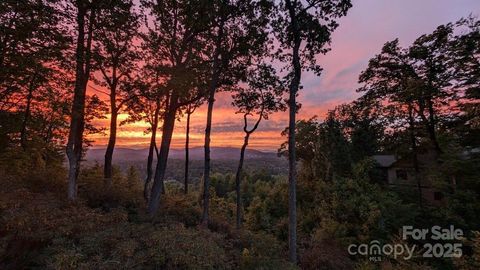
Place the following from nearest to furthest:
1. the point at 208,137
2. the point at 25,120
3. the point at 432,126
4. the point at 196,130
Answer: the point at 208,137
the point at 25,120
the point at 432,126
the point at 196,130

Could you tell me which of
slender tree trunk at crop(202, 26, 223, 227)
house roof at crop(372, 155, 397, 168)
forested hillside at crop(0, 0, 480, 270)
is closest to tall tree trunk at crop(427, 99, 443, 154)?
forested hillside at crop(0, 0, 480, 270)

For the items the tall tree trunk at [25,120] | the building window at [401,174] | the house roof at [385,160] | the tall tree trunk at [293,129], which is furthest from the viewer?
the house roof at [385,160]

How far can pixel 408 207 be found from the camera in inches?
821

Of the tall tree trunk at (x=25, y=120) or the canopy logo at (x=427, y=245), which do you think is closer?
the tall tree trunk at (x=25, y=120)

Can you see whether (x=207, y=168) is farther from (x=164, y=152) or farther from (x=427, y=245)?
(x=427, y=245)

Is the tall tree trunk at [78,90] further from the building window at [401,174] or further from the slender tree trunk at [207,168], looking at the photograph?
the building window at [401,174]

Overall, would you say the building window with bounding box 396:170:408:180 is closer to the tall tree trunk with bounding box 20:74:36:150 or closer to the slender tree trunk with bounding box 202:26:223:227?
the slender tree trunk with bounding box 202:26:223:227

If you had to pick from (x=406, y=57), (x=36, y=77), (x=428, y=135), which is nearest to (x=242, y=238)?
(x=36, y=77)

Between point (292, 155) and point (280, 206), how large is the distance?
2299 cm

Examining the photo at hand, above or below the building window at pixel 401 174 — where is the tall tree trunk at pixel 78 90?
above

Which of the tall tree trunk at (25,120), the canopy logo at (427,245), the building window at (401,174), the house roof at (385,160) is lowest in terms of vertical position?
the canopy logo at (427,245)

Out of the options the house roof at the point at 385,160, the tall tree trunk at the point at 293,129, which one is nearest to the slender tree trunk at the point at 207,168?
the tall tree trunk at the point at 293,129

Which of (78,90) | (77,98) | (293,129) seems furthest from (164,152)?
(293,129)

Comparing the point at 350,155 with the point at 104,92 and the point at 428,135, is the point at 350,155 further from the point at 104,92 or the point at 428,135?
the point at 104,92
